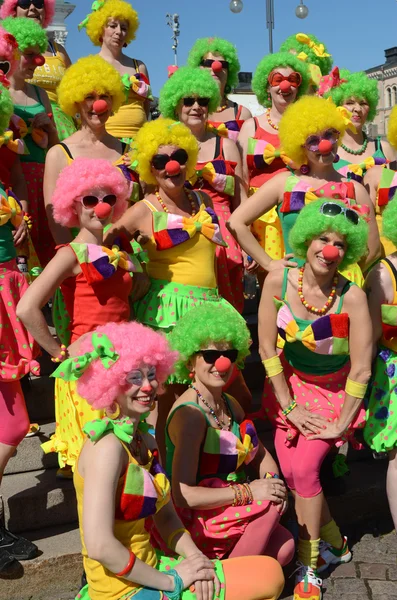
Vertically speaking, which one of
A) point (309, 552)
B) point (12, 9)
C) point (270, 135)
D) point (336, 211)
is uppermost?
point (12, 9)

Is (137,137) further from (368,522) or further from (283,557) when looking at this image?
(368,522)

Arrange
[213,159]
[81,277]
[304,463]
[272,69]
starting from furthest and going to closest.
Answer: [272,69], [213,159], [304,463], [81,277]

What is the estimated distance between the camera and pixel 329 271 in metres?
3.78

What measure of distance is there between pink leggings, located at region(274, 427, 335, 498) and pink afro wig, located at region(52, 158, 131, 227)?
5.02 ft

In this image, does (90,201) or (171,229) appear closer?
(90,201)

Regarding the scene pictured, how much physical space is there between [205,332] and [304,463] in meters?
0.88

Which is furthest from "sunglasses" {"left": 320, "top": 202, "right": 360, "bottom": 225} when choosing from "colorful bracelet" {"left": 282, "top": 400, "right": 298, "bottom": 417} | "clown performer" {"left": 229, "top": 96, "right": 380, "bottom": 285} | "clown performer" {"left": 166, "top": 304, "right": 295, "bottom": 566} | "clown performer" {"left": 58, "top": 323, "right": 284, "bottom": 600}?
"clown performer" {"left": 58, "top": 323, "right": 284, "bottom": 600}

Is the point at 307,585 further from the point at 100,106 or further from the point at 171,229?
the point at 100,106

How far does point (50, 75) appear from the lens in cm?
544

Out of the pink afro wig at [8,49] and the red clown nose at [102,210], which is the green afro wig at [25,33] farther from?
the red clown nose at [102,210]

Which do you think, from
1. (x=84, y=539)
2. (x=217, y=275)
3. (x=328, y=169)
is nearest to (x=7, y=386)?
(x=84, y=539)

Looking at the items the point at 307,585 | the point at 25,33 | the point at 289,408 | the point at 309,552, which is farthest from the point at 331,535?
the point at 25,33

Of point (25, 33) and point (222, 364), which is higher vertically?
point (25, 33)

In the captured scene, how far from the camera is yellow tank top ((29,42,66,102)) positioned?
17.8 ft
